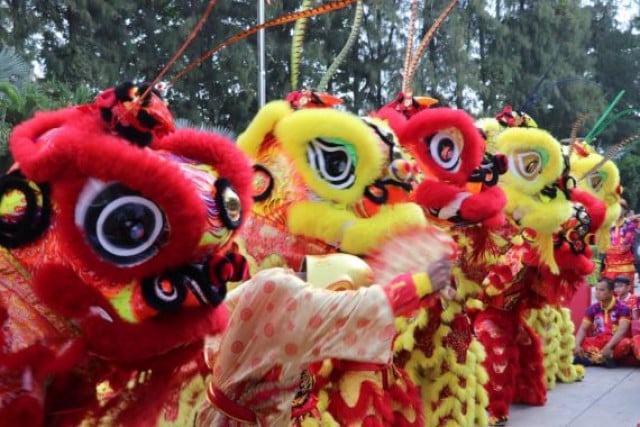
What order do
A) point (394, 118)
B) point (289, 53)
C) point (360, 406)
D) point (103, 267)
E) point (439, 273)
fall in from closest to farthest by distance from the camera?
point (103, 267) < point (439, 273) < point (360, 406) < point (394, 118) < point (289, 53)

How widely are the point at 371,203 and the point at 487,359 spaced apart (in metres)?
2.44

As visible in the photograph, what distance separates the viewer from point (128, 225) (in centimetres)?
184

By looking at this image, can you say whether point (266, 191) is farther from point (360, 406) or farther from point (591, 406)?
point (591, 406)

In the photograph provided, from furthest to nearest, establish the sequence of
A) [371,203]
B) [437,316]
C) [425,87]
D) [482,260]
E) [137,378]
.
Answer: [425,87], [482,260], [437,316], [371,203], [137,378]

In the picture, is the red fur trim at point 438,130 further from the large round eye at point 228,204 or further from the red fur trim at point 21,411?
the red fur trim at point 21,411

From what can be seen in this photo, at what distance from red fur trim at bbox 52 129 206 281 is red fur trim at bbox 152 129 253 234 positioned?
0.69 ft

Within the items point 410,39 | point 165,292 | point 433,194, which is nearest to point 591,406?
point 433,194

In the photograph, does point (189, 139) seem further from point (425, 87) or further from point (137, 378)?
point (425, 87)

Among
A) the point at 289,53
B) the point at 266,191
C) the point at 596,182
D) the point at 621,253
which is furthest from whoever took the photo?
the point at 289,53

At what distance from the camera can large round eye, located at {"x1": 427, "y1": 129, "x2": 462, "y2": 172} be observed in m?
3.97

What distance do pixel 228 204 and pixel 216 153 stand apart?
0.16 meters

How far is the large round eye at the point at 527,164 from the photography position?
17.0ft

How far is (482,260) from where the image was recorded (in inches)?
176

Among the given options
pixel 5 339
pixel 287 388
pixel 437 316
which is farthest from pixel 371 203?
pixel 5 339
